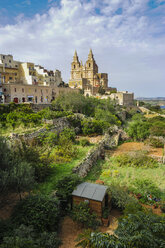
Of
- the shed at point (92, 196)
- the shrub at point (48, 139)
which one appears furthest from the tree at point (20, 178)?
the shrub at point (48, 139)

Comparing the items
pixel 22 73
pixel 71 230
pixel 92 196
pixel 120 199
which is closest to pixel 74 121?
pixel 120 199

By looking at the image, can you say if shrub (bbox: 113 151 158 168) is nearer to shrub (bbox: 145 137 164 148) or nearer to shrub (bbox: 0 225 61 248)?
shrub (bbox: 145 137 164 148)

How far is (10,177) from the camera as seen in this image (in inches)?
264

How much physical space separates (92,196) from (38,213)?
8.29ft

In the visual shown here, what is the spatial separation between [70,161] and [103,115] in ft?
55.4

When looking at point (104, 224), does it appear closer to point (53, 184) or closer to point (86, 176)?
point (53, 184)

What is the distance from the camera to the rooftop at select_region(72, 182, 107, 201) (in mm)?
7589

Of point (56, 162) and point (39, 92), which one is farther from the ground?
point (39, 92)

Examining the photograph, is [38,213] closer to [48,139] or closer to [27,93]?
[48,139]

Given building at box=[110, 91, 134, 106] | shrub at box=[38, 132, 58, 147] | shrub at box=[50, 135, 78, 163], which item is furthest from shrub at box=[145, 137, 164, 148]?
building at box=[110, 91, 134, 106]

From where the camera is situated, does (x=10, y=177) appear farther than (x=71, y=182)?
No

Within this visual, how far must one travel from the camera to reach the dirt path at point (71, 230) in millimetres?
6496

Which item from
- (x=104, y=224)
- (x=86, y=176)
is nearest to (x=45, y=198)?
(x=104, y=224)

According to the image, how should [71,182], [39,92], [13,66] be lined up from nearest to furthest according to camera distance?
[71,182] < [39,92] < [13,66]
